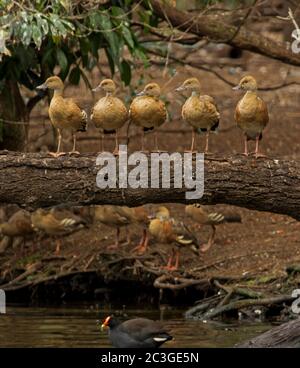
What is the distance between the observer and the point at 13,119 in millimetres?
15656

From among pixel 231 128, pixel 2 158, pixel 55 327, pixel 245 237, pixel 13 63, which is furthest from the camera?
pixel 231 128

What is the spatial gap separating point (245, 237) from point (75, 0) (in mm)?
3972

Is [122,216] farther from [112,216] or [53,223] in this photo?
[53,223]

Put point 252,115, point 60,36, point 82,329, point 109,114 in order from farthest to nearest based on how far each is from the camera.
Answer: point 60,36 < point 82,329 < point 109,114 < point 252,115

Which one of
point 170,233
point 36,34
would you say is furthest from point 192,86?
point 170,233

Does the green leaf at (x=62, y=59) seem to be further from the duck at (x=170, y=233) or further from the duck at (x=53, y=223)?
the duck at (x=170, y=233)

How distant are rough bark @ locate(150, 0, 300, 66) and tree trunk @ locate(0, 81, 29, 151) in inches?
77.5

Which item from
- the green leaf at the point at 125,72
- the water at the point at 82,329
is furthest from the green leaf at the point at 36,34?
the green leaf at the point at 125,72

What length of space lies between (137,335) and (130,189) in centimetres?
129

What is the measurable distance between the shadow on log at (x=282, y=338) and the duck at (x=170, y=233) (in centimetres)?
483

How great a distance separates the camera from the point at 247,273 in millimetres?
14742

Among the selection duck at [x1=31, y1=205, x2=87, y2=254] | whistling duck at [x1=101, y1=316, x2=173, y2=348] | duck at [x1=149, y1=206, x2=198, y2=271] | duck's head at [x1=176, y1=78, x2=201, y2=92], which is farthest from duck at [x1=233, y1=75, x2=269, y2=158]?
duck at [x1=31, y1=205, x2=87, y2=254]
